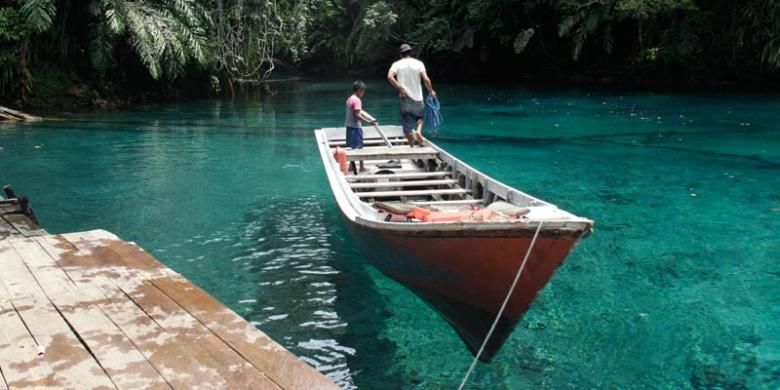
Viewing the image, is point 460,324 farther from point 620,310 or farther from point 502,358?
point 620,310

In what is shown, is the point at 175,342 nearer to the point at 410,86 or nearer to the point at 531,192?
the point at 410,86

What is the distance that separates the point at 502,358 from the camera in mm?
5383

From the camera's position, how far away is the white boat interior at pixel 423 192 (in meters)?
4.61

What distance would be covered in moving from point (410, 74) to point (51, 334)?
711cm

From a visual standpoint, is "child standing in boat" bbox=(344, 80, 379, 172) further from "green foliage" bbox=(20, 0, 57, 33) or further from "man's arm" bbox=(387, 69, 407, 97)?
"green foliage" bbox=(20, 0, 57, 33)

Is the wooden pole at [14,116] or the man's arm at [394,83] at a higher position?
the man's arm at [394,83]

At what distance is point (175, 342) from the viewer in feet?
11.8

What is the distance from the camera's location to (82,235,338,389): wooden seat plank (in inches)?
127

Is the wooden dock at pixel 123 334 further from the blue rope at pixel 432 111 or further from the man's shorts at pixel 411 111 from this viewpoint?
the blue rope at pixel 432 111

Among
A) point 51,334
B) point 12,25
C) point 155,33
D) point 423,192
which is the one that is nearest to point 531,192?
point 423,192

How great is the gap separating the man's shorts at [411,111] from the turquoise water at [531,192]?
168cm

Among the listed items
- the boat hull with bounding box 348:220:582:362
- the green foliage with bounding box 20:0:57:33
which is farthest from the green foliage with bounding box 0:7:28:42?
the boat hull with bounding box 348:220:582:362

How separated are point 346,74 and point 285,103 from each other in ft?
63.6

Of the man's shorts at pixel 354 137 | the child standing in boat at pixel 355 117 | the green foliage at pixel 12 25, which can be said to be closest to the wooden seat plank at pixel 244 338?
the child standing in boat at pixel 355 117
